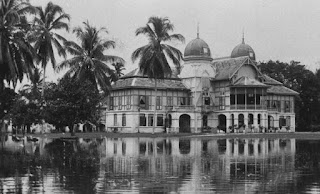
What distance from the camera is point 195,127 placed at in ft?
229

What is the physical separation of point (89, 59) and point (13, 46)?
55.7 ft

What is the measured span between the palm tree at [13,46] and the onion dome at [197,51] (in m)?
37.8

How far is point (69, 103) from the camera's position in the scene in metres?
44.4

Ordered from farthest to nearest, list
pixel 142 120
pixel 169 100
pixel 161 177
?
pixel 169 100
pixel 142 120
pixel 161 177

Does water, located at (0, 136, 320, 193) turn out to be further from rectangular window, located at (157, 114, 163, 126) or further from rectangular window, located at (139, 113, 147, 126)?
rectangular window, located at (157, 114, 163, 126)

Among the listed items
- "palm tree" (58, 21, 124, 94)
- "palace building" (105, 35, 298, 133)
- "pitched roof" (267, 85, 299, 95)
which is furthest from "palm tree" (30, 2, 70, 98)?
"pitched roof" (267, 85, 299, 95)

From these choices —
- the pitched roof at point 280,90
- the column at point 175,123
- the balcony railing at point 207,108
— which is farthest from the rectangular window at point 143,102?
the pitched roof at point 280,90

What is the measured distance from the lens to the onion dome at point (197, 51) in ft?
233

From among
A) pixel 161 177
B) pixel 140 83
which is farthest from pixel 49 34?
pixel 161 177

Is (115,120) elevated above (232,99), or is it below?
Result: below

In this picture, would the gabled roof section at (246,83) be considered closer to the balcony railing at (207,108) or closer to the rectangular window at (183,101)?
the balcony railing at (207,108)

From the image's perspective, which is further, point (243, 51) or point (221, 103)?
point (243, 51)

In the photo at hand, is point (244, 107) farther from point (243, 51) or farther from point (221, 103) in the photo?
point (243, 51)

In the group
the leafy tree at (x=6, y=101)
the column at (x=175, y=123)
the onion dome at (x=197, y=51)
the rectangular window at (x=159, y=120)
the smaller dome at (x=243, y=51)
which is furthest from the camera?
the smaller dome at (x=243, y=51)
